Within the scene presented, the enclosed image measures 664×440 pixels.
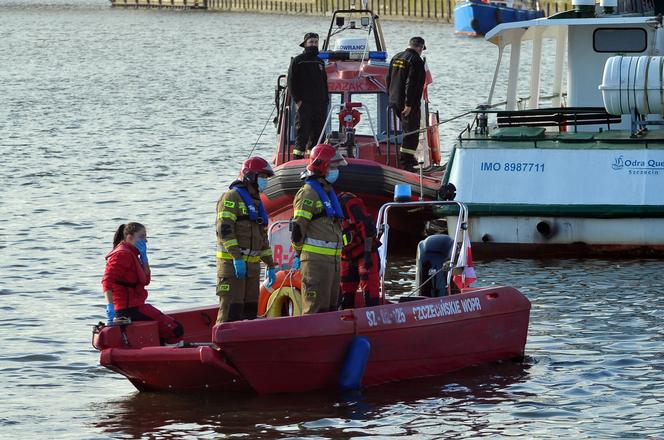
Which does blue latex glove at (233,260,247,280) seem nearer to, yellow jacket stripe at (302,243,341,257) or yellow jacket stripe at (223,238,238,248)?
yellow jacket stripe at (223,238,238,248)

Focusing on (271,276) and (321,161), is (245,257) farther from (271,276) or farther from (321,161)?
(321,161)

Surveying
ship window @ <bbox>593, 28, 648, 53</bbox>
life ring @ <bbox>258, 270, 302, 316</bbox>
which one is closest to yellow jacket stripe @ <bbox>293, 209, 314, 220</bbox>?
life ring @ <bbox>258, 270, 302, 316</bbox>

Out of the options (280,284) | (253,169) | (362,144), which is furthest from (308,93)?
(253,169)

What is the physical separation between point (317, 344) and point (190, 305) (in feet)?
16.2

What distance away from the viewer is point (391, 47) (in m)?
73.3

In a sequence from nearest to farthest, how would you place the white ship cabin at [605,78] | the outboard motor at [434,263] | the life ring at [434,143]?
1. the outboard motor at [434,263]
2. the white ship cabin at [605,78]
3. the life ring at [434,143]

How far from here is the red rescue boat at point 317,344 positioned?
12359 millimetres

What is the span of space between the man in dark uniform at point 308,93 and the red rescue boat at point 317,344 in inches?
269

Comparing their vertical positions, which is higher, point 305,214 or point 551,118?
point 551,118

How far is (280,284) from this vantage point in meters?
13.5

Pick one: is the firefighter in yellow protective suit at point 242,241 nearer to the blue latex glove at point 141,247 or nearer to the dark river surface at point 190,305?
the blue latex glove at point 141,247

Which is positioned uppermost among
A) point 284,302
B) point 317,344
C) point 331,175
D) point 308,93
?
point 308,93

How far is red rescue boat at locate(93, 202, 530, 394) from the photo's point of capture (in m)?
12.4

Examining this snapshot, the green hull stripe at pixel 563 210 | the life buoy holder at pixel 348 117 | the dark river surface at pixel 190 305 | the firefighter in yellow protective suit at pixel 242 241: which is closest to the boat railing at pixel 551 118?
the green hull stripe at pixel 563 210
